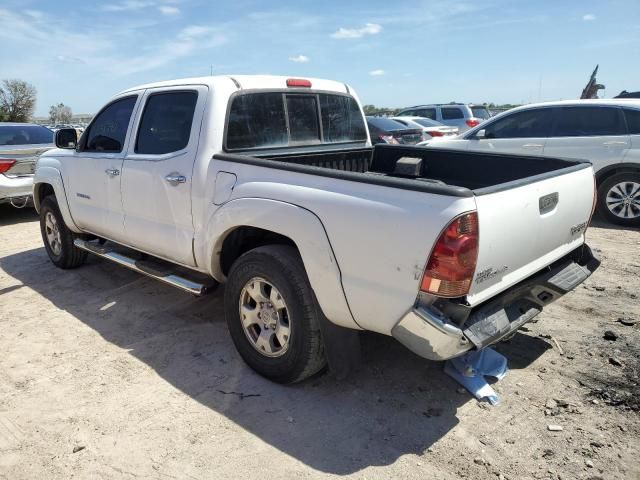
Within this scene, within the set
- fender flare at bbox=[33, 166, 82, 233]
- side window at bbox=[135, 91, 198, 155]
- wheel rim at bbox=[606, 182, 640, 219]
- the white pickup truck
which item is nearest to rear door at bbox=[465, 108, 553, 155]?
wheel rim at bbox=[606, 182, 640, 219]

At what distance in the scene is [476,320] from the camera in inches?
102

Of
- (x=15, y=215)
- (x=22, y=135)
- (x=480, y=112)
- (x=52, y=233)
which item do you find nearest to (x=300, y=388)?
(x=52, y=233)

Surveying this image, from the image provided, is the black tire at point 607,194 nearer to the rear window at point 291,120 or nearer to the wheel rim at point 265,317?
the rear window at point 291,120

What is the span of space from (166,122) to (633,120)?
6.43 m

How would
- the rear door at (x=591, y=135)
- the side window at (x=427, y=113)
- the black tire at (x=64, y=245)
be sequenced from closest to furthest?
the black tire at (x=64, y=245)
the rear door at (x=591, y=135)
the side window at (x=427, y=113)

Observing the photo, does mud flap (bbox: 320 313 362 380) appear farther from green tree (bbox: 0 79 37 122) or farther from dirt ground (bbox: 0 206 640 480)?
green tree (bbox: 0 79 37 122)

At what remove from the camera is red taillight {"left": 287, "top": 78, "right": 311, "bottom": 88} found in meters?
4.16

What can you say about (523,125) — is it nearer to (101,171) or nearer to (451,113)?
(101,171)

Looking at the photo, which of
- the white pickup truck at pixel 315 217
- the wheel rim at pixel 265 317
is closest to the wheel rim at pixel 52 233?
the white pickup truck at pixel 315 217

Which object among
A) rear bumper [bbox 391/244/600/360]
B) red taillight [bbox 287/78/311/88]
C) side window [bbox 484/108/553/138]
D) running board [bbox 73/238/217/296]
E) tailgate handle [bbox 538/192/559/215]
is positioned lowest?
running board [bbox 73/238/217/296]

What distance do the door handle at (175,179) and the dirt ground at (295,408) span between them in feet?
4.05

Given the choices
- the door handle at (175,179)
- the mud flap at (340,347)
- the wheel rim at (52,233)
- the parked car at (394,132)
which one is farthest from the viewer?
the parked car at (394,132)

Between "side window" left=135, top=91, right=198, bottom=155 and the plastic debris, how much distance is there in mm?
2470

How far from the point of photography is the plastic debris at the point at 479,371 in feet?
10.1
